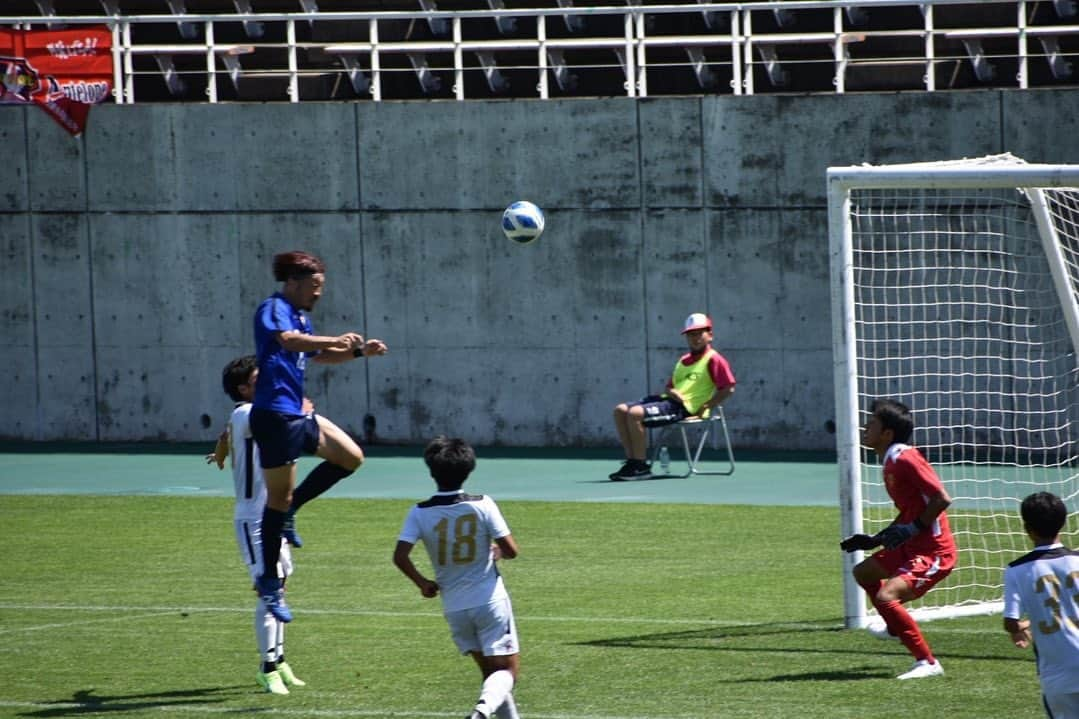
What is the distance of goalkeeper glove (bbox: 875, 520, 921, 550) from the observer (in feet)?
Result: 29.8

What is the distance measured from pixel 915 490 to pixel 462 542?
2.81m

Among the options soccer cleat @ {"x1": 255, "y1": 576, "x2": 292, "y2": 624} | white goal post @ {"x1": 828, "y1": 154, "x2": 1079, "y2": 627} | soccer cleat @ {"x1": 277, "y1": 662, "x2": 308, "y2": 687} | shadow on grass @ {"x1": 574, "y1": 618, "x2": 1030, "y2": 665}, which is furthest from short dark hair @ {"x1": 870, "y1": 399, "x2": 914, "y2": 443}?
white goal post @ {"x1": 828, "y1": 154, "x2": 1079, "y2": 627}

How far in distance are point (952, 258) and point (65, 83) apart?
1079cm

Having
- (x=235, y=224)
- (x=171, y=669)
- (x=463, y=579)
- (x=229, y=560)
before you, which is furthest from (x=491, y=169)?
(x=463, y=579)

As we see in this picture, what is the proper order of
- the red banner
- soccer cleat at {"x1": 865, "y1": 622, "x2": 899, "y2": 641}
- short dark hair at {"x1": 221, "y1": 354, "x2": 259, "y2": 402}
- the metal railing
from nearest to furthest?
short dark hair at {"x1": 221, "y1": 354, "x2": 259, "y2": 402} < soccer cleat at {"x1": 865, "y1": 622, "x2": 899, "y2": 641} < the metal railing < the red banner

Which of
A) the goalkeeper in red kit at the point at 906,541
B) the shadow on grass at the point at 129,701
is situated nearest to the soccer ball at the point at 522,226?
the goalkeeper in red kit at the point at 906,541

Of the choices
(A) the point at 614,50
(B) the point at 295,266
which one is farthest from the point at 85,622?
(A) the point at 614,50

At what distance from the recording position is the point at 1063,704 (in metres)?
6.63

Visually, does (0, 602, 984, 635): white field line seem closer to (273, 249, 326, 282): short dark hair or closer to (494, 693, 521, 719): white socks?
(273, 249, 326, 282): short dark hair

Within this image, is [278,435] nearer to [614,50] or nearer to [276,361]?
[276,361]

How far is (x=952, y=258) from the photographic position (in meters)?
18.8

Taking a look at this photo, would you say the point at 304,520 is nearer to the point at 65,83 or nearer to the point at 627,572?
the point at 627,572

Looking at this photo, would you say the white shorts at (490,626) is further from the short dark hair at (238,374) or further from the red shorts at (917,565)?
the red shorts at (917,565)

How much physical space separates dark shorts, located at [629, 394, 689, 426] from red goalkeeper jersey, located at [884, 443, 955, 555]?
8507mm
